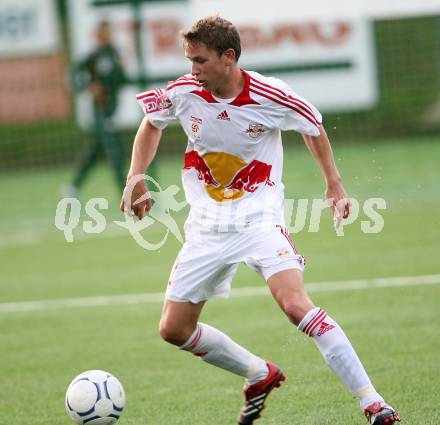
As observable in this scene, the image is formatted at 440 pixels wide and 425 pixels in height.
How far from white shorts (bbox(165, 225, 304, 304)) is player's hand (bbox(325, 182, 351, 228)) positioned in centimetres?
→ 26

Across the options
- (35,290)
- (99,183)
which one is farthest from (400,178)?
(35,290)

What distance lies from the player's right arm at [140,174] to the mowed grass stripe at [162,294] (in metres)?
3.28

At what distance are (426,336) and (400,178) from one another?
28.1ft

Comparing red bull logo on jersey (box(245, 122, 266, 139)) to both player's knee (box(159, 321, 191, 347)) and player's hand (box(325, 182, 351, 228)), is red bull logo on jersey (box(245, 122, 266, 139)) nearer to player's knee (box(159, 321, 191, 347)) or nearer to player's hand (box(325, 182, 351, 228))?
player's hand (box(325, 182, 351, 228))

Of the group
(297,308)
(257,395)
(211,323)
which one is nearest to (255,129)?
(297,308)

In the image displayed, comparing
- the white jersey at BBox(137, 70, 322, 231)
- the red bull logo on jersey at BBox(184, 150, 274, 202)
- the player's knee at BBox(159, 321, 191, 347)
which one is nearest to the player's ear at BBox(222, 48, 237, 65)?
the white jersey at BBox(137, 70, 322, 231)

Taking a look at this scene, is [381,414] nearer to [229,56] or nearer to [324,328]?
[324,328]

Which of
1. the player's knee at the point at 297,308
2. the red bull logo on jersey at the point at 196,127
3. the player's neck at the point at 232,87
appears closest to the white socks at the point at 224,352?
the player's knee at the point at 297,308

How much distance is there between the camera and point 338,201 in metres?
5.04

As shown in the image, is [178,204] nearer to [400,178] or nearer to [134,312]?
[400,178]

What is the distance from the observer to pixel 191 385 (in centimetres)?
582

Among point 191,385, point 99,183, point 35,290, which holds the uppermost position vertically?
point 191,385

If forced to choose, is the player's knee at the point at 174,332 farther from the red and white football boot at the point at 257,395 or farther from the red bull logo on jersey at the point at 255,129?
the red bull logo on jersey at the point at 255,129

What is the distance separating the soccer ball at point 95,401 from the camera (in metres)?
4.85
